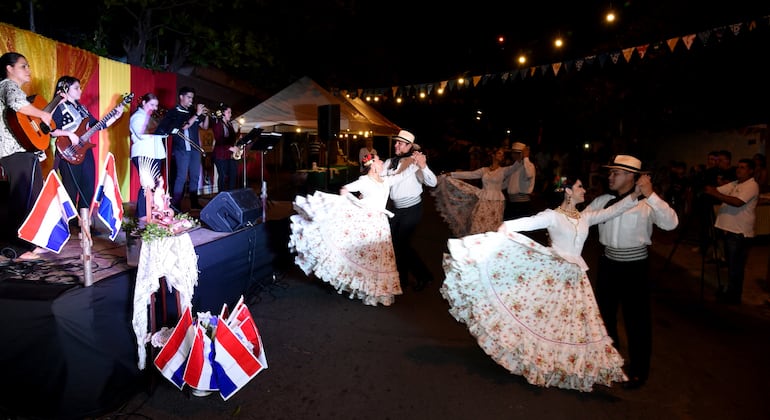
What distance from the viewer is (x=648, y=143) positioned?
19.7m

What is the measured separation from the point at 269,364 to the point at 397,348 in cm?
117

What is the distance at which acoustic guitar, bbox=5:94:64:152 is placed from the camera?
4.39 metres

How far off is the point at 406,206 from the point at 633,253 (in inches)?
112

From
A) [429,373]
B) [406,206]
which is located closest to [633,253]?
[429,373]

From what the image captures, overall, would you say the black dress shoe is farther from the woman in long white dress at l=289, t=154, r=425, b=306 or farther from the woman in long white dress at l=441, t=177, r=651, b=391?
the woman in long white dress at l=289, t=154, r=425, b=306

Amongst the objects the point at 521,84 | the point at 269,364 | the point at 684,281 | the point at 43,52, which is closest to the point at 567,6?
the point at 521,84

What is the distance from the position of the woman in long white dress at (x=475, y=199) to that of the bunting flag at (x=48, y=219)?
5.54 m

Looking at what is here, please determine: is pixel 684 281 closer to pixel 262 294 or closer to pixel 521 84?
pixel 262 294

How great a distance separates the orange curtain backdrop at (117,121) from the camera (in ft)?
27.0

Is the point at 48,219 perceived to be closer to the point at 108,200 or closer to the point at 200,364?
the point at 108,200

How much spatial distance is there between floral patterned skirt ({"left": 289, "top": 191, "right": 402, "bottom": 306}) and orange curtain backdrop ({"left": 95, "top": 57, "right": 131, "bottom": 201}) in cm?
476

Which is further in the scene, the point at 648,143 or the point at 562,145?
the point at 562,145

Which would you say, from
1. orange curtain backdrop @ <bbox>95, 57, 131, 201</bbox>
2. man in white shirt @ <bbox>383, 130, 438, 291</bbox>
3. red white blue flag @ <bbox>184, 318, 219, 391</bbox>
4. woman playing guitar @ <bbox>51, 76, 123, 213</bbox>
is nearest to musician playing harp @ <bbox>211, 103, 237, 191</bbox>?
orange curtain backdrop @ <bbox>95, 57, 131, 201</bbox>

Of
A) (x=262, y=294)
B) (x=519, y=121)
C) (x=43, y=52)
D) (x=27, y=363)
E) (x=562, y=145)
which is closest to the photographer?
(x=27, y=363)
